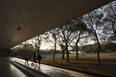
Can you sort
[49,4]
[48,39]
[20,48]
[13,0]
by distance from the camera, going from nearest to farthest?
[13,0], [49,4], [48,39], [20,48]

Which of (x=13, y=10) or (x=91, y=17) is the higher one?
(x=91, y=17)

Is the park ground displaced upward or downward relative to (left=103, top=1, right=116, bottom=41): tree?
downward

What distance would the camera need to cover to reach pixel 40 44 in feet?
104

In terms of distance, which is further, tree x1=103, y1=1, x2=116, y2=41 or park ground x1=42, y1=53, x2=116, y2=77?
tree x1=103, y1=1, x2=116, y2=41

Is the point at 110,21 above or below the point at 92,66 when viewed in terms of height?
above

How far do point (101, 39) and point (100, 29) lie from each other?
1.63 metres

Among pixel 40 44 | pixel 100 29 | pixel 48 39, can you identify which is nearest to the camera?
pixel 100 29

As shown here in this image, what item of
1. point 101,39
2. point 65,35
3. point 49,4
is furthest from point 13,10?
point 65,35

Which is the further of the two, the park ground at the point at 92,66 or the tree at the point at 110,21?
the tree at the point at 110,21

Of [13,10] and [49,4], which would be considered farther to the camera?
[13,10]

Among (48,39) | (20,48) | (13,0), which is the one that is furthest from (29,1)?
(20,48)

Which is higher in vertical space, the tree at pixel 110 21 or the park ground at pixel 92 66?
the tree at pixel 110 21

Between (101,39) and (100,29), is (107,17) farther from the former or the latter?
(101,39)

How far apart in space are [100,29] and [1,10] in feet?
51.8
